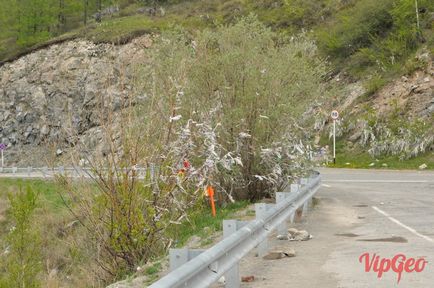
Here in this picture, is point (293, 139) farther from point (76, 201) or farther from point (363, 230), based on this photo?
point (76, 201)

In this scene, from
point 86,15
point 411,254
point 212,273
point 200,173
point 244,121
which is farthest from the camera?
point 86,15

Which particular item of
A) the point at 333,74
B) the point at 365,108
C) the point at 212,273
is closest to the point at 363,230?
the point at 212,273

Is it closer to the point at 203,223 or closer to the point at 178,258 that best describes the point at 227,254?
the point at 178,258

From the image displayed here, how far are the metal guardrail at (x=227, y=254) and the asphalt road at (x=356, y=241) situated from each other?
0.47 meters

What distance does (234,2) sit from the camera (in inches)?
2554

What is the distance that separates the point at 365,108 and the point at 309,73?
815 inches

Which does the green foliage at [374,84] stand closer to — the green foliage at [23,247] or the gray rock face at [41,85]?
the gray rock face at [41,85]

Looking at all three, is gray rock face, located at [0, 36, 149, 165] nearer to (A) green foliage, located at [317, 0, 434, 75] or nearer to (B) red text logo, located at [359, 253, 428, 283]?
(A) green foliage, located at [317, 0, 434, 75]

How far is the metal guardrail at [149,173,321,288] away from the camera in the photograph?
16.7 ft

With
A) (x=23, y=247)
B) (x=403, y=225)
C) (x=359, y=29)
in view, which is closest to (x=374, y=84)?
(x=359, y=29)

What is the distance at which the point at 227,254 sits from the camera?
22.0 feet

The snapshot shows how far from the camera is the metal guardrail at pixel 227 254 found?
16.7ft

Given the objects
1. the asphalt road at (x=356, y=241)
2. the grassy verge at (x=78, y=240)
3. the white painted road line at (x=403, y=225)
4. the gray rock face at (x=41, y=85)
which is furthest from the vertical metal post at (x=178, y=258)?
the gray rock face at (x=41, y=85)

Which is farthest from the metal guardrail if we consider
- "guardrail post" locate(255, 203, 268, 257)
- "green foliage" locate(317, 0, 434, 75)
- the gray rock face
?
the gray rock face
